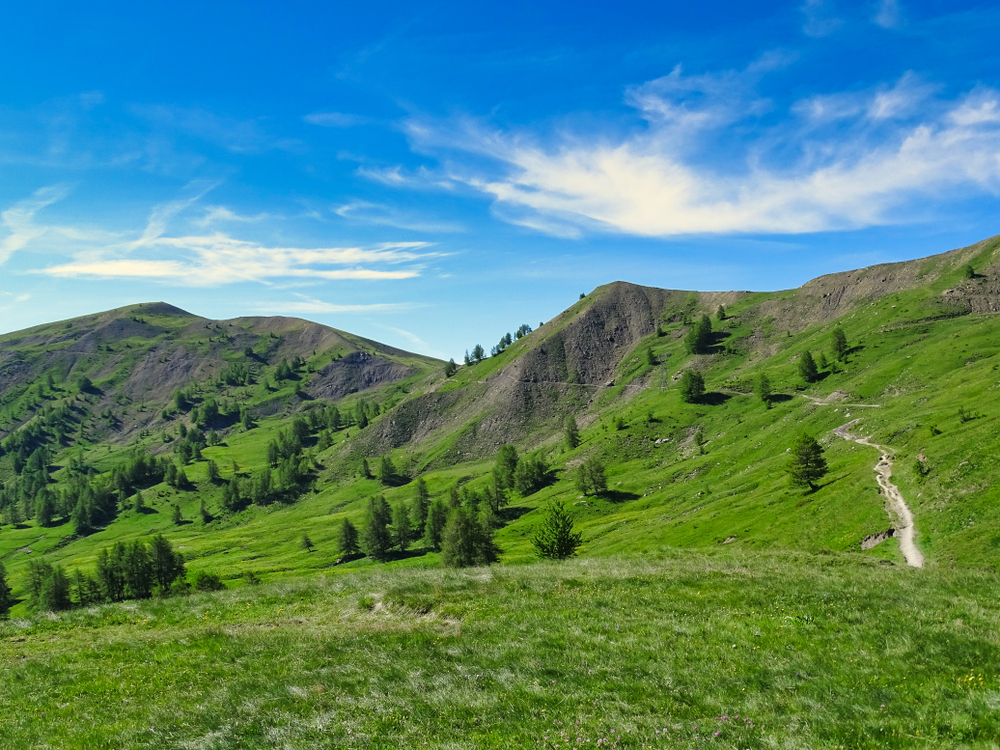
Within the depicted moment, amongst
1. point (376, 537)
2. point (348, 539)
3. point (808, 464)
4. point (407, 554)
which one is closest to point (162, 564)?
point (348, 539)

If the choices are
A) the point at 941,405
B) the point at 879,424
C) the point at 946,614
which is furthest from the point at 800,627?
the point at 879,424

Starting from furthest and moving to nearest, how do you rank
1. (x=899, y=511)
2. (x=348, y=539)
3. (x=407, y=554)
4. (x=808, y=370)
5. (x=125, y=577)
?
(x=808, y=370)
(x=348, y=539)
(x=407, y=554)
(x=125, y=577)
(x=899, y=511)

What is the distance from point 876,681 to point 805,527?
2606 inches

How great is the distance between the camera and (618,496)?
166 meters

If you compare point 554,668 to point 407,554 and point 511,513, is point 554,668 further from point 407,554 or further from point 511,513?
point 407,554

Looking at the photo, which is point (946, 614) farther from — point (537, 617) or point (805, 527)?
point (805, 527)

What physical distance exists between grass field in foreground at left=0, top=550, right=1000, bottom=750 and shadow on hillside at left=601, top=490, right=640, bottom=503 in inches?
5424

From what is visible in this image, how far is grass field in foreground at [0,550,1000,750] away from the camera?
41.4 feet

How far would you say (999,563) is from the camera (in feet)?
127

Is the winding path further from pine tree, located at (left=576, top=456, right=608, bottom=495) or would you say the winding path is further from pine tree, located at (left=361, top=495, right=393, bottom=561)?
pine tree, located at (left=361, top=495, right=393, bottom=561)

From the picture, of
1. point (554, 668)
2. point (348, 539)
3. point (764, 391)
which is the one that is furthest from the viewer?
point (764, 391)

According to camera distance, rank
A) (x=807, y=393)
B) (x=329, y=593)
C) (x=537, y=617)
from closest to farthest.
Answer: (x=537, y=617), (x=329, y=593), (x=807, y=393)

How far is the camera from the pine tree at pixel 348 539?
186m

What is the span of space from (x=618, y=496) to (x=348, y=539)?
9965 cm
